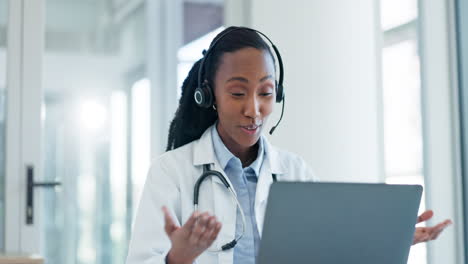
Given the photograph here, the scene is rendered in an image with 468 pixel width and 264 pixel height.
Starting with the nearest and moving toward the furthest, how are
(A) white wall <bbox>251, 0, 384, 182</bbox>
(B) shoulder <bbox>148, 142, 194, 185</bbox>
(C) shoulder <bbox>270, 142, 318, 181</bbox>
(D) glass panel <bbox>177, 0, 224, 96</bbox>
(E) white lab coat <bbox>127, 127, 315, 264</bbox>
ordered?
1. (E) white lab coat <bbox>127, 127, 315, 264</bbox>
2. (B) shoulder <bbox>148, 142, 194, 185</bbox>
3. (C) shoulder <bbox>270, 142, 318, 181</bbox>
4. (A) white wall <bbox>251, 0, 384, 182</bbox>
5. (D) glass panel <bbox>177, 0, 224, 96</bbox>

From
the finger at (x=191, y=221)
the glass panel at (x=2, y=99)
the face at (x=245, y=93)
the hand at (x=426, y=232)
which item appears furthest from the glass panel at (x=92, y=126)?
the finger at (x=191, y=221)

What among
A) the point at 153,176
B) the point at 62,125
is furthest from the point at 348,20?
the point at 153,176

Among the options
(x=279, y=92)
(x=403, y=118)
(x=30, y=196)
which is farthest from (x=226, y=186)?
(x=403, y=118)

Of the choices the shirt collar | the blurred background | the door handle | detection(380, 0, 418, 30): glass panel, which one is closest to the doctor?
the shirt collar

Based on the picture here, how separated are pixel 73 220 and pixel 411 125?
154 cm

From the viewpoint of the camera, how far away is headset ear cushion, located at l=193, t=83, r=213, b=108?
63.3 inches

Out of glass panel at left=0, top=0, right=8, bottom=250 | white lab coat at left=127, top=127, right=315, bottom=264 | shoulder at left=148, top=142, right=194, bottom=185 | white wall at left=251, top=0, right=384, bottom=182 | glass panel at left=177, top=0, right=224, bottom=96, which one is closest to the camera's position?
white lab coat at left=127, top=127, right=315, bottom=264

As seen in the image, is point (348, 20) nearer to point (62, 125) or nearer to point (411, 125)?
point (411, 125)

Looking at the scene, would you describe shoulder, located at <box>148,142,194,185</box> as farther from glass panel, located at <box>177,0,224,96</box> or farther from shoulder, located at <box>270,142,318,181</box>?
glass panel, located at <box>177,0,224,96</box>

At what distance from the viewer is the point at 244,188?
5.23 feet

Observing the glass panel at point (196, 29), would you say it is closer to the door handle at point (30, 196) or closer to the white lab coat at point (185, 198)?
the door handle at point (30, 196)

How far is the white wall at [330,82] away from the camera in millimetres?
2834

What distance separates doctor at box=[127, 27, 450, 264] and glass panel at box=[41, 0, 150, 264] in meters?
1.24

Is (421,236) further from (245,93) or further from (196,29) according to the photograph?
(196,29)
